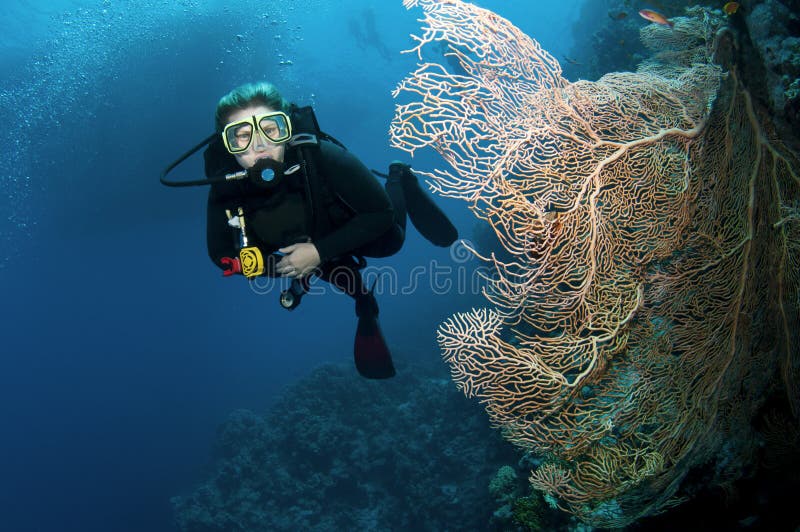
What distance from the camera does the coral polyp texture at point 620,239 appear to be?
9.48ft

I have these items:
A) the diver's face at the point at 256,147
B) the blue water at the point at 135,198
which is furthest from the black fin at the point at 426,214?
the blue water at the point at 135,198

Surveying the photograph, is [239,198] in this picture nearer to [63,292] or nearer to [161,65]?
[161,65]

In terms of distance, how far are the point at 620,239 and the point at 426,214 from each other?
7.09 feet

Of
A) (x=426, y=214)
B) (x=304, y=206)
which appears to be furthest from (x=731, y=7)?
(x=304, y=206)

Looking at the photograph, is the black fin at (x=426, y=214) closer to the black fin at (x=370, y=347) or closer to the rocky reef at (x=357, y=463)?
the black fin at (x=370, y=347)

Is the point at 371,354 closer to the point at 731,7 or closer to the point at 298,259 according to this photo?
the point at 298,259

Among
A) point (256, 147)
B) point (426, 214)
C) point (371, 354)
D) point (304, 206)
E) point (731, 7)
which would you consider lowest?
point (371, 354)

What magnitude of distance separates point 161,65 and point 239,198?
2353cm

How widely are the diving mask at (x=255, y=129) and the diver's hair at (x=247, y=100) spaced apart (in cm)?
14

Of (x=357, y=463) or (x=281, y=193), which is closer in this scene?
(x=281, y=193)

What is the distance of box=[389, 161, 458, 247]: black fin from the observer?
14.6 feet

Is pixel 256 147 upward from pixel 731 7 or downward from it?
downward

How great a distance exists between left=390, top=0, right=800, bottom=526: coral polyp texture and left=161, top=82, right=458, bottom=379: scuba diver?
53 centimetres

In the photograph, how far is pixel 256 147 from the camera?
8.46 feet
